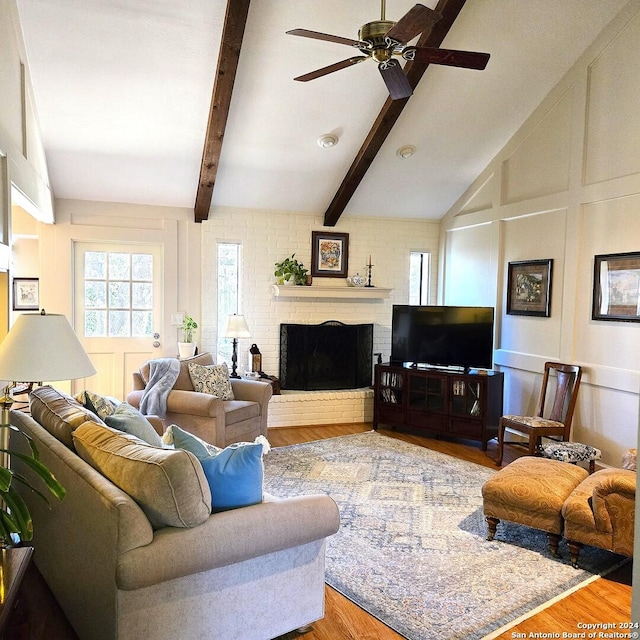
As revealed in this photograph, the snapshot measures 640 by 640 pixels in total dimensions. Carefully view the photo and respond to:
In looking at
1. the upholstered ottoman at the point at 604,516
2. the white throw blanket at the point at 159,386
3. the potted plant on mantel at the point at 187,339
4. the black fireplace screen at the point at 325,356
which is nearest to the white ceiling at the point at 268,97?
the potted plant on mantel at the point at 187,339

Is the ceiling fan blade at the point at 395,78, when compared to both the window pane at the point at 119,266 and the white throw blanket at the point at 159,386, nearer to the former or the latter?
the white throw blanket at the point at 159,386

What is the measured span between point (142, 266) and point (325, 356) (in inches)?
88.1

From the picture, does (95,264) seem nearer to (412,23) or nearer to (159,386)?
(159,386)

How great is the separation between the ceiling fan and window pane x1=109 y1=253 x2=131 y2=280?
10.7ft

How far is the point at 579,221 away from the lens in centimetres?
461

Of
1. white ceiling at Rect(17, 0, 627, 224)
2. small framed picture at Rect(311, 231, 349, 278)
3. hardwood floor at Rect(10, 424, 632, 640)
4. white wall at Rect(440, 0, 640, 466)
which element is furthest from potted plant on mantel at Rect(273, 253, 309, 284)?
hardwood floor at Rect(10, 424, 632, 640)

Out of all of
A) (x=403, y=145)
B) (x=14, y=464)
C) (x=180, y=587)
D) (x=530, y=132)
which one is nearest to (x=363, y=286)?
(x=403, y=145)

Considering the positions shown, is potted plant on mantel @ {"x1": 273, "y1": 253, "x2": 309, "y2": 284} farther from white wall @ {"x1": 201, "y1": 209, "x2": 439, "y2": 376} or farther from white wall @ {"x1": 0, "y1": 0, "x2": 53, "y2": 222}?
white wall @ {"x1": 0, "y1": 0, "x2": 53, "y2": 222}

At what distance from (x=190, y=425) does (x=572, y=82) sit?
4.39 meters

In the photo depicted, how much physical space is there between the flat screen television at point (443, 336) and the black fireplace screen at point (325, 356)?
0.56 metres

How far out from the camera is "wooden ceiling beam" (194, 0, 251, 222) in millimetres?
3498

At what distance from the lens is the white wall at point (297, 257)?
5.89 m

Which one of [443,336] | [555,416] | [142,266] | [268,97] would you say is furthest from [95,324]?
[555,416]

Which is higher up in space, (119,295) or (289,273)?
(289,273)
